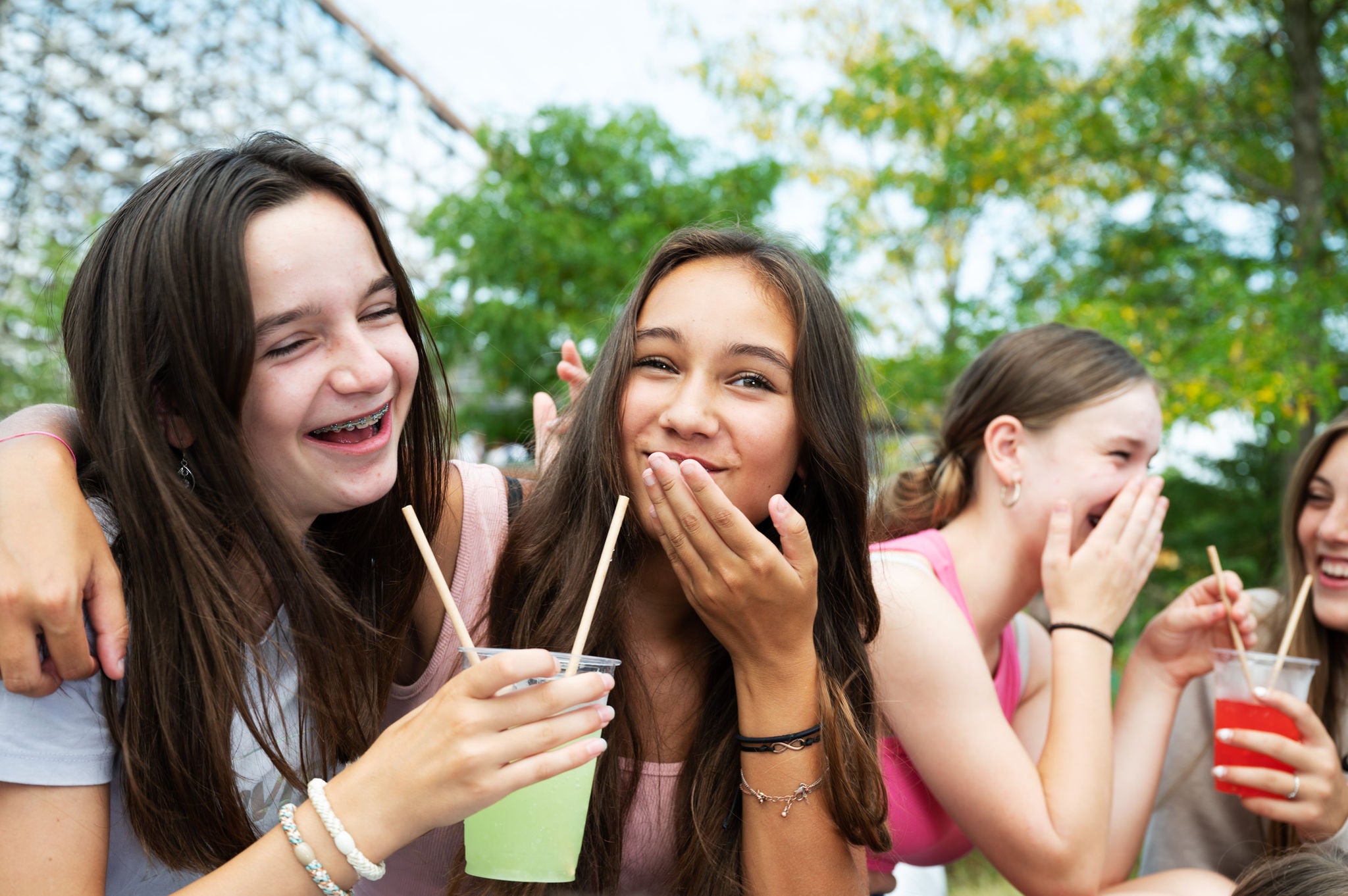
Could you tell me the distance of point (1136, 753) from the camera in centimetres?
287

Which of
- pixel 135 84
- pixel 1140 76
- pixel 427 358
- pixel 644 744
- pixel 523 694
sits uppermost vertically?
pixel 135 84

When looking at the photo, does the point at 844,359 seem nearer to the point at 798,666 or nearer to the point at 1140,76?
the point at 798,666

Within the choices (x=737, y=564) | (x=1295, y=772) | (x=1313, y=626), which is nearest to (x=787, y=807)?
(x=737, y=564)

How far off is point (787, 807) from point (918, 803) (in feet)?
2.90

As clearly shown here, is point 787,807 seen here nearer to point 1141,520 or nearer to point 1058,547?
point 1058,547

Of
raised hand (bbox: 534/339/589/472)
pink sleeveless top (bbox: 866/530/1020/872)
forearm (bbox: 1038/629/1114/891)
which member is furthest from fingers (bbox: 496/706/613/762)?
forearm (bbox: 1038/629/1114/891)

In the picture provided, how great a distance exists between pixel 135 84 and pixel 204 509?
953 inches

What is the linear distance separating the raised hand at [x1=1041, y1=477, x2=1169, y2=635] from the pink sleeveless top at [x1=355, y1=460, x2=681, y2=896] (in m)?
1.17

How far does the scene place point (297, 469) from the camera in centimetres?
184

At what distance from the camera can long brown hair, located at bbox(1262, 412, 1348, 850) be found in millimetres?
2988

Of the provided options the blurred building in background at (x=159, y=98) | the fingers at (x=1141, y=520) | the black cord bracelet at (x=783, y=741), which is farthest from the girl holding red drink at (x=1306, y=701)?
the blurred building in background at (x=159, y=98)

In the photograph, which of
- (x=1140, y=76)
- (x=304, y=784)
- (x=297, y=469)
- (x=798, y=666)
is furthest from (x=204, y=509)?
(x=1140, y=76)

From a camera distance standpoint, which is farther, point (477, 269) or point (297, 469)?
point (477, 269)

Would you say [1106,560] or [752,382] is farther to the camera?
[1106,560]
